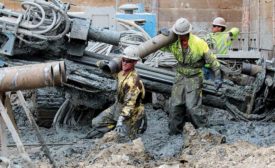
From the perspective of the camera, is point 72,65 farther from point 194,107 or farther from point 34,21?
point 194,107

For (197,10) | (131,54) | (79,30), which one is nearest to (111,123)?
(131,54)

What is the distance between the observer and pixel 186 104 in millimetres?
9289

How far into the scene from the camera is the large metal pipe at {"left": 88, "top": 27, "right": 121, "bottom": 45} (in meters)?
9.41

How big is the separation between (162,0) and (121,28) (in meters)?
5.09

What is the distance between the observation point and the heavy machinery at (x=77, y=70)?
9.11 m

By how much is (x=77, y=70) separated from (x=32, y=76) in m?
3.23

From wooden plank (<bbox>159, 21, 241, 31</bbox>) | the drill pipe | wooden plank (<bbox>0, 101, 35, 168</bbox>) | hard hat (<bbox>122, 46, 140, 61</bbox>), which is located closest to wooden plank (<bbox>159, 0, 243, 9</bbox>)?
wooden plank (<bbox>159, 21, 241, 31</bbox>)

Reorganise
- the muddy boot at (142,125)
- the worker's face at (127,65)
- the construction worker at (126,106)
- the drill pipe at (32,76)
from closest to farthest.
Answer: the drill pipe at (32,76)
the construction worker at (126,106)
the worker's face at (127,65)
the muddy boot at (142,125)

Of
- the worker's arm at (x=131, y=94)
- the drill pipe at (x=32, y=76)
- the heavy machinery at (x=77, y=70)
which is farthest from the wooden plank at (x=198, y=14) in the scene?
the drill pipe at (x=32, y=76)

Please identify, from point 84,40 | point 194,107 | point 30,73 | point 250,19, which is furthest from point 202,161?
point 250,19

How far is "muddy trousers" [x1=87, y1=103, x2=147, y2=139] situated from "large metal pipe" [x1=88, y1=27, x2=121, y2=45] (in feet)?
3.61

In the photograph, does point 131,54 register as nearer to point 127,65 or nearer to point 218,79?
point 127,65

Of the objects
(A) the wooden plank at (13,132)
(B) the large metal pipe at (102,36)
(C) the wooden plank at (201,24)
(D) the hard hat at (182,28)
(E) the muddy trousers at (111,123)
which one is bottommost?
(C) the wooden plank at (201,24)

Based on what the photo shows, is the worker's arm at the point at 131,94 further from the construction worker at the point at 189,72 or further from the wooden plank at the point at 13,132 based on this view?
the wooden plank at the point at 13,132
